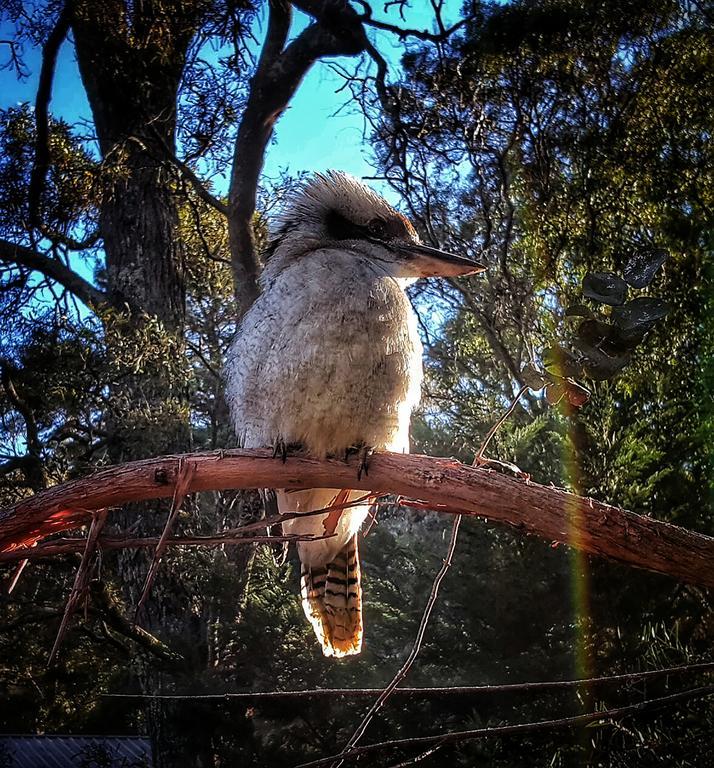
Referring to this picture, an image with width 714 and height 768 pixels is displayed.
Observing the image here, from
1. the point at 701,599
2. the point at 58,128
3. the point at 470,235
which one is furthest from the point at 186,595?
the point at 58,128

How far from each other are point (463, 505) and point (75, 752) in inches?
64.0

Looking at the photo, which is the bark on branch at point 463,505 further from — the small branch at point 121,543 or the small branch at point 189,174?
the small branch at point 189,174

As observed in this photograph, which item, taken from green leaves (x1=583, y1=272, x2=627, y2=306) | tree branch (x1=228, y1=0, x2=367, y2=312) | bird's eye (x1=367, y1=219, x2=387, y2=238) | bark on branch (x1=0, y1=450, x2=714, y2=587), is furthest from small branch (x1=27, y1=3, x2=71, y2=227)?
green leaves (x1=583, y1=272, x2=627, y2=306)

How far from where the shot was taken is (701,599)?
5.98ft

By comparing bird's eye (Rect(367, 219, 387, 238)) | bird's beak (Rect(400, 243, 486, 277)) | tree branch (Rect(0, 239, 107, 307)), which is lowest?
bird's beak (Rect(400, 243, 486, 277))

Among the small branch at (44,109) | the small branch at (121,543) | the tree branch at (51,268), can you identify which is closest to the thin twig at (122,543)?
the small branch at (121,543)

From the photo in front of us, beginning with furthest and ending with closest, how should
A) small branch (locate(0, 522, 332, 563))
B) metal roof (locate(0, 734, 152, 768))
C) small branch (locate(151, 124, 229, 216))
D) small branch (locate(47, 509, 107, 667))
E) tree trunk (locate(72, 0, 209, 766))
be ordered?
small branch (locate(151, 124, 229, 216)), tree trunk (locate(72, 0, 209, 766)), metal roof (locate(0, 734, 152, 768)), small branch (locate(0, 522, 332, 563)), small branch (locate(47, 509, 107, 667))

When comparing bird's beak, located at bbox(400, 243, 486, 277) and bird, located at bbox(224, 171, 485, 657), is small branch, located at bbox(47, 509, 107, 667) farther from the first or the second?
bird's beak, located at bbox(400, 243, 486, 277)

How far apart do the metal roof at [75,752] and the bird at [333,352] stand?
2.87 ft

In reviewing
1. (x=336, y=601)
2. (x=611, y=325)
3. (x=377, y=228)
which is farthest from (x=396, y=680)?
(x=377, y=228)

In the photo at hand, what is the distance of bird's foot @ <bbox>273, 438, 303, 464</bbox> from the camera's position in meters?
1.33

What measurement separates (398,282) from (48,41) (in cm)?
202

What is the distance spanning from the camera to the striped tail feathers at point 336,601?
5.64 feet

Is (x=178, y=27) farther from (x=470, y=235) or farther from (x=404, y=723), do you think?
(x=404, y=723)
